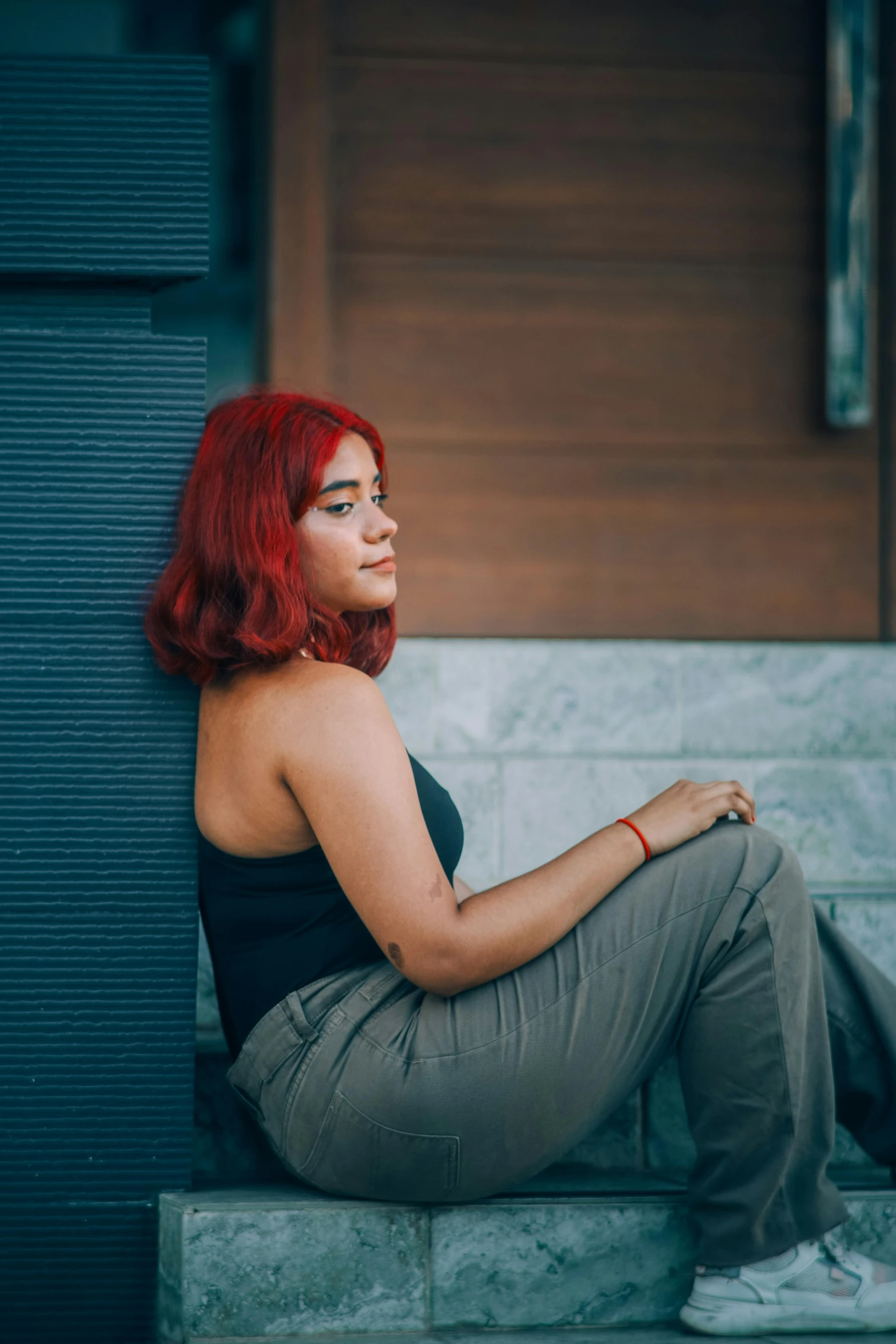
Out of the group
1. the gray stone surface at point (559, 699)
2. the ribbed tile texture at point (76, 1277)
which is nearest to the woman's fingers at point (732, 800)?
the ribbed tile texture at point (76, 1277)

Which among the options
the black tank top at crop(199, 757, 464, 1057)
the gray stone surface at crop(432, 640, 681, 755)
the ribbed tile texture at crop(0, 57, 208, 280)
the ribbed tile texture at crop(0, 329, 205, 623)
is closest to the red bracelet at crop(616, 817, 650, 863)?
the black tank top at crop(199, 757, 464, 1057)

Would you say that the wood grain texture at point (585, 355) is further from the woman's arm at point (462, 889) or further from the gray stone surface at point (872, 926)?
the woman's arm at point (462, 889)

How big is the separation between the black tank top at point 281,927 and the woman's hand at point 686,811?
0.31 meters

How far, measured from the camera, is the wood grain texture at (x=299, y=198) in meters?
3.72

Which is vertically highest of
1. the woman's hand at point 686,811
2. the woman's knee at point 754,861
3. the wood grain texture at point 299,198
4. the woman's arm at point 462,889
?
the wood grain texture at point 299,198

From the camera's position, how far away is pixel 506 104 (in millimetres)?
3844

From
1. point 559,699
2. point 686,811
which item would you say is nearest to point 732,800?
point 686,811

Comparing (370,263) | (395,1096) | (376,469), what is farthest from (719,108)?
(395,1096)

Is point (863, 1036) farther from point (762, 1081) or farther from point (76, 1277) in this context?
point (76, 1277)

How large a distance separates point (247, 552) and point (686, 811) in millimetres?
753

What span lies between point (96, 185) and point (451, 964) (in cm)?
132

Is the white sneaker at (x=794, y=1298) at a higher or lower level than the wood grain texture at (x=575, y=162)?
lower

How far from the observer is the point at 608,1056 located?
1896 millimetres

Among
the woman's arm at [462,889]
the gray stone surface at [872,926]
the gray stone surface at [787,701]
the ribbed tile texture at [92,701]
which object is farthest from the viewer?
the gray stone surface at [787,701]
